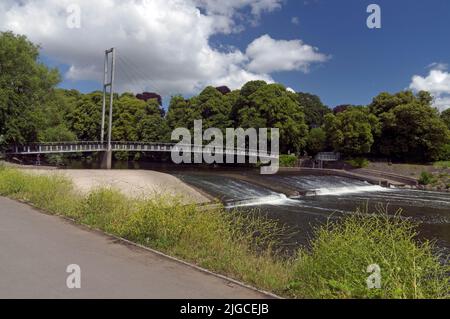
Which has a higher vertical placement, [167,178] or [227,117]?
[227,117]

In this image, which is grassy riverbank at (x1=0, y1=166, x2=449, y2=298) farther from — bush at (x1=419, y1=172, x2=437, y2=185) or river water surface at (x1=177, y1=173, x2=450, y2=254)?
bush at (x1=419, y1=172, x2=437, y2=185)

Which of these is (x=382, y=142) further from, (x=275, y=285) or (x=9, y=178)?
(x=275, y=285)

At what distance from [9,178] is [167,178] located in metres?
13.5

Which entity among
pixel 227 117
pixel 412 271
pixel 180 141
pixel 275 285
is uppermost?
pixel 227 117

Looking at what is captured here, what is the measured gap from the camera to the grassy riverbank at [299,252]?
5252 mm

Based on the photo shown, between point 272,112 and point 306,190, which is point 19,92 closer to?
point 306,190

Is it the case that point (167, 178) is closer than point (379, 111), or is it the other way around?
point (167, 178)

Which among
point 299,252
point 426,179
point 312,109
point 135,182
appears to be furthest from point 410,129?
point 299,252

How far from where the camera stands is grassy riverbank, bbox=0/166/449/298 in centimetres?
525

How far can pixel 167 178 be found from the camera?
93.2ft

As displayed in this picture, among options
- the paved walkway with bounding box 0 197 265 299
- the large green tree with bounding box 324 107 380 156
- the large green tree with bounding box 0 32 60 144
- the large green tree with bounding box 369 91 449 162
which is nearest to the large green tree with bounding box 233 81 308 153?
the large green tree with bounding box 324 107 380 156
